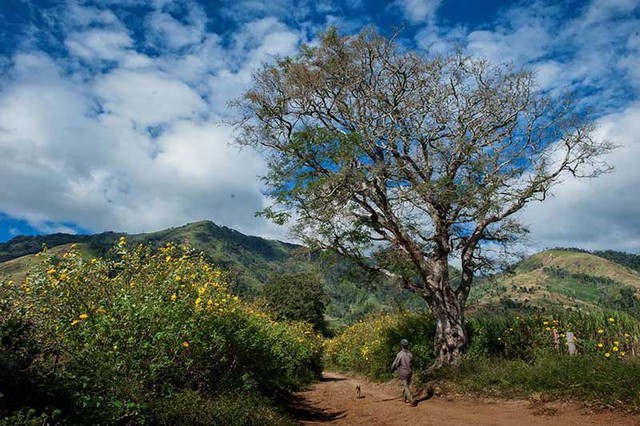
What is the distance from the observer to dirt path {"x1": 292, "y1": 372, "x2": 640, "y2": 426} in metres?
7.79

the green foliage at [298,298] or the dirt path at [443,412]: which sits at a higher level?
the green foliage at [298,298]

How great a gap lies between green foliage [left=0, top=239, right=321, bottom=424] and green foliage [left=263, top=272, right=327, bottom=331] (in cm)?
3933

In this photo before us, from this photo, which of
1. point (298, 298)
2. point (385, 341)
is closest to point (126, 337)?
point (385, 341)

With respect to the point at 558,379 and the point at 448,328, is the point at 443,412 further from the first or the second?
the point at 448,328

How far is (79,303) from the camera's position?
5797mm

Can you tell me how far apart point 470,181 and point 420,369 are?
22.0 feet

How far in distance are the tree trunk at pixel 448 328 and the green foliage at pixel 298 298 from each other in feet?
110

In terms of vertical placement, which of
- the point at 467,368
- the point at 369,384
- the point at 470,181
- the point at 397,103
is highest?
the point at 397,103

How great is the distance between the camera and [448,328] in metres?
13.5

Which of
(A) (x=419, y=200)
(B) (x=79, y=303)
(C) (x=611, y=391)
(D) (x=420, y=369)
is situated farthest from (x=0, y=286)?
(D) (x=420, y=369)

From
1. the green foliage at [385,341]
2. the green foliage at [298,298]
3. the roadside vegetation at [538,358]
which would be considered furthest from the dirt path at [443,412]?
the green foliage at [298,298]

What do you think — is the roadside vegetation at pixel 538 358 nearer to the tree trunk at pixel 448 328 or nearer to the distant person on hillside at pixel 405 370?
the tree trunk at pixel 448 328

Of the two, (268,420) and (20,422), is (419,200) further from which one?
(20,422)

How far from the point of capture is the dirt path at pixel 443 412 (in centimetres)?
779
